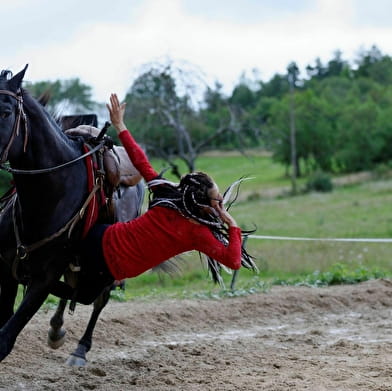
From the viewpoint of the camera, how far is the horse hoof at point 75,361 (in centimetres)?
596

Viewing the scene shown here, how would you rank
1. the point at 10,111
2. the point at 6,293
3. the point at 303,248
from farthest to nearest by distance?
the point at 303,248 < the point at 6,293 < the point at 10,111

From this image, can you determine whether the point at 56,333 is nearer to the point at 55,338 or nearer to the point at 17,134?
the point at 55,338

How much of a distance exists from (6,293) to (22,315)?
0.53m

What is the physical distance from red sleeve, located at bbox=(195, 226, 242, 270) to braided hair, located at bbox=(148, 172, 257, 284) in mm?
127

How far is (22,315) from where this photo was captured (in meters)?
4.64

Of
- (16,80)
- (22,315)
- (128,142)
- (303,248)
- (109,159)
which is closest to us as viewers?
(16,80)

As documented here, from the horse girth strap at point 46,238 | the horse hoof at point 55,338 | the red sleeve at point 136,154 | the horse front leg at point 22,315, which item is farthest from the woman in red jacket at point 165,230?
the horse hoof at point 55,338

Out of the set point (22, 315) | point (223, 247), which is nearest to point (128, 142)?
point (223, 247)

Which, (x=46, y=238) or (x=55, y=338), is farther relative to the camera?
(x=55, y=338)

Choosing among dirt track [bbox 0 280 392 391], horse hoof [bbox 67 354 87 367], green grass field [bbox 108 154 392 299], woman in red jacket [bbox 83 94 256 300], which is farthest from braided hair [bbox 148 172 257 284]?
green grass field [bbox 108 154 392 299]

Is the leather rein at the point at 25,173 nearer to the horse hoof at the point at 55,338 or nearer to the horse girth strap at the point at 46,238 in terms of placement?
the horse girth strap at the point at 46,238

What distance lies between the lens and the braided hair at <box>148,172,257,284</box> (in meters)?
4.80

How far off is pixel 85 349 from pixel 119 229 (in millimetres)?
1734

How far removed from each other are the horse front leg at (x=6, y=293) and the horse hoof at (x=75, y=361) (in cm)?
108
